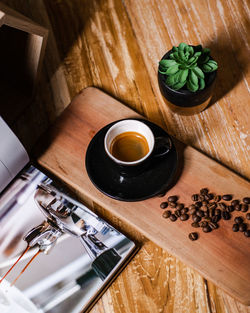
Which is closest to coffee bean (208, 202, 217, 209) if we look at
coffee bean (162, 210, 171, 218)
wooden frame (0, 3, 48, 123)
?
coffee bean (162, 210, 171, 218)

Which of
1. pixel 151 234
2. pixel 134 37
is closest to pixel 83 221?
pixel 151 234

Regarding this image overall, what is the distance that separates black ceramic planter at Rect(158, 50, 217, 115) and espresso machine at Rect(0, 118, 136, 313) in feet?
1.17

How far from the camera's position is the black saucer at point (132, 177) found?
0.93 meters

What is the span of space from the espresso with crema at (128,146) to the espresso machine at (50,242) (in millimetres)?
167

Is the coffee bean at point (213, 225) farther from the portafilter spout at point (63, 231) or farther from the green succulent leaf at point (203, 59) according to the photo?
the green succulent leaf at point (203, 59)

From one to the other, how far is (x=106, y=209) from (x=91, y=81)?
1.26ft

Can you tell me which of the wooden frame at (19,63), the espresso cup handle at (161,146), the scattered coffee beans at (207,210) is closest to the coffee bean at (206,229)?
the scattered coffee beans at (207,210)

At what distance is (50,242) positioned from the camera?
95cm

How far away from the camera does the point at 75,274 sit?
926mm

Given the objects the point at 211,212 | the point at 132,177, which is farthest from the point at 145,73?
the point at 211,212

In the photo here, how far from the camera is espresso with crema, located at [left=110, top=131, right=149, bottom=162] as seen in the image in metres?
0.95

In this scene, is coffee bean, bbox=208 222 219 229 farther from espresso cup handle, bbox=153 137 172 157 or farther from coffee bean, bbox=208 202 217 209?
espresso cup handle, bbox=153 137 172 157

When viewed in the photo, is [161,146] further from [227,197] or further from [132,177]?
[227,197]

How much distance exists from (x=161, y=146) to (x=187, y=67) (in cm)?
20
